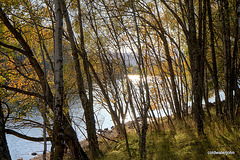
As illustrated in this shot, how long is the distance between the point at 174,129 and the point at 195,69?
279 centimetres

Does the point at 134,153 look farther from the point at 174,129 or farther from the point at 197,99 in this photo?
the point at 197,99

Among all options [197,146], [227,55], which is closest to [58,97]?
[197,146]

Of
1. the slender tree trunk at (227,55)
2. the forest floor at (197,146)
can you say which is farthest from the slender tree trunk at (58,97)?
the slender tree trunk at (227,55)

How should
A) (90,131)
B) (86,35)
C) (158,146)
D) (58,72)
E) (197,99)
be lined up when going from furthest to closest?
(86,35) < (90,131) < (158,146) < (197,99) < (58,72)

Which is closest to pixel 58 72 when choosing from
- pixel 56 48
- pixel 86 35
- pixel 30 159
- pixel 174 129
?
pixel 56 48

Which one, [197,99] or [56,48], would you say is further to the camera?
[197,99]

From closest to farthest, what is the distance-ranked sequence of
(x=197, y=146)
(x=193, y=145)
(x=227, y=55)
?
(x=197, y=146), (x=193, y=145), (x=227, y=55)

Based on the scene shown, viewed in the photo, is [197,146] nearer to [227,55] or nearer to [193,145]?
[193,145]

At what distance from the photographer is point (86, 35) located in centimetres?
790

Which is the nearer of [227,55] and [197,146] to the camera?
[197,146]

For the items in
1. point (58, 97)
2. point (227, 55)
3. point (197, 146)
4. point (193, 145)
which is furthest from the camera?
point (227, 55)

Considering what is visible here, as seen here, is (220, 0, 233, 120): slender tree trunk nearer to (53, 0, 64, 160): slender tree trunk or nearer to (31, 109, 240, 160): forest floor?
(31, 109, 240, 160): forest floor

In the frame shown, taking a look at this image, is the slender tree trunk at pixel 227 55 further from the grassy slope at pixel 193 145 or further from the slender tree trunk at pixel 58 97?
the slender tree trunk at pixel 58 97

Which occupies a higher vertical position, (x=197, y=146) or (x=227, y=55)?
(x=227, y=55)
